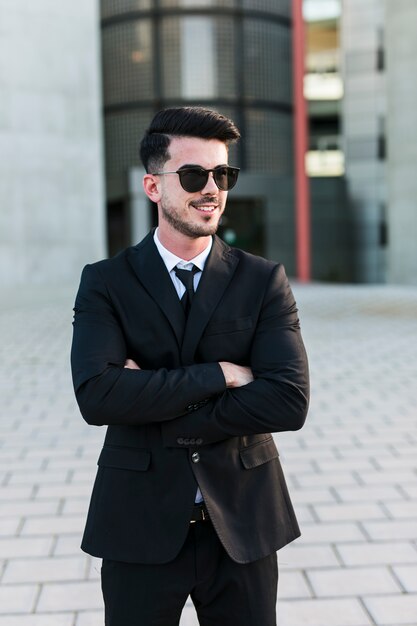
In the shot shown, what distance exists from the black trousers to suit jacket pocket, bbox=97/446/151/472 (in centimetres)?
21

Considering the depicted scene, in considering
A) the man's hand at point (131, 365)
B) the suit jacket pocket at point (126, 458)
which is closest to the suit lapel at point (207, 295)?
the man's hand at point (131, 365)

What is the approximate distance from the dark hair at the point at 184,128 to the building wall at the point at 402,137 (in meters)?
22.2

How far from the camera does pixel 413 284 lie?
23391 mm

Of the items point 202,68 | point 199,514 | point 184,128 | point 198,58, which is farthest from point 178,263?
point 198,58

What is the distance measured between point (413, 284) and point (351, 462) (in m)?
18.9

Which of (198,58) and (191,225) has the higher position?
(198,58)

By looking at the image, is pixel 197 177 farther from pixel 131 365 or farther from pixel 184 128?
pixel 131 365

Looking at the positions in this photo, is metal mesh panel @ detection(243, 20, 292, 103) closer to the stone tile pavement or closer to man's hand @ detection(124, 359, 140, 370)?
the stone tile pavement

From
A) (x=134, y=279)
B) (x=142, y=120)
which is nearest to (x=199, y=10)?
(x=142, y=120)

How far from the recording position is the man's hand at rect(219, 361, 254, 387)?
2.02 metres

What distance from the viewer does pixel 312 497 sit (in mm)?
4551

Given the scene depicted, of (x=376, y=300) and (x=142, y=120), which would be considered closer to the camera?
(x=376, y=300)

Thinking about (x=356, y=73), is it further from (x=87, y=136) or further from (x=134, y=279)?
(x=134, y=279)

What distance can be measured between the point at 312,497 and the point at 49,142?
17.0 m
